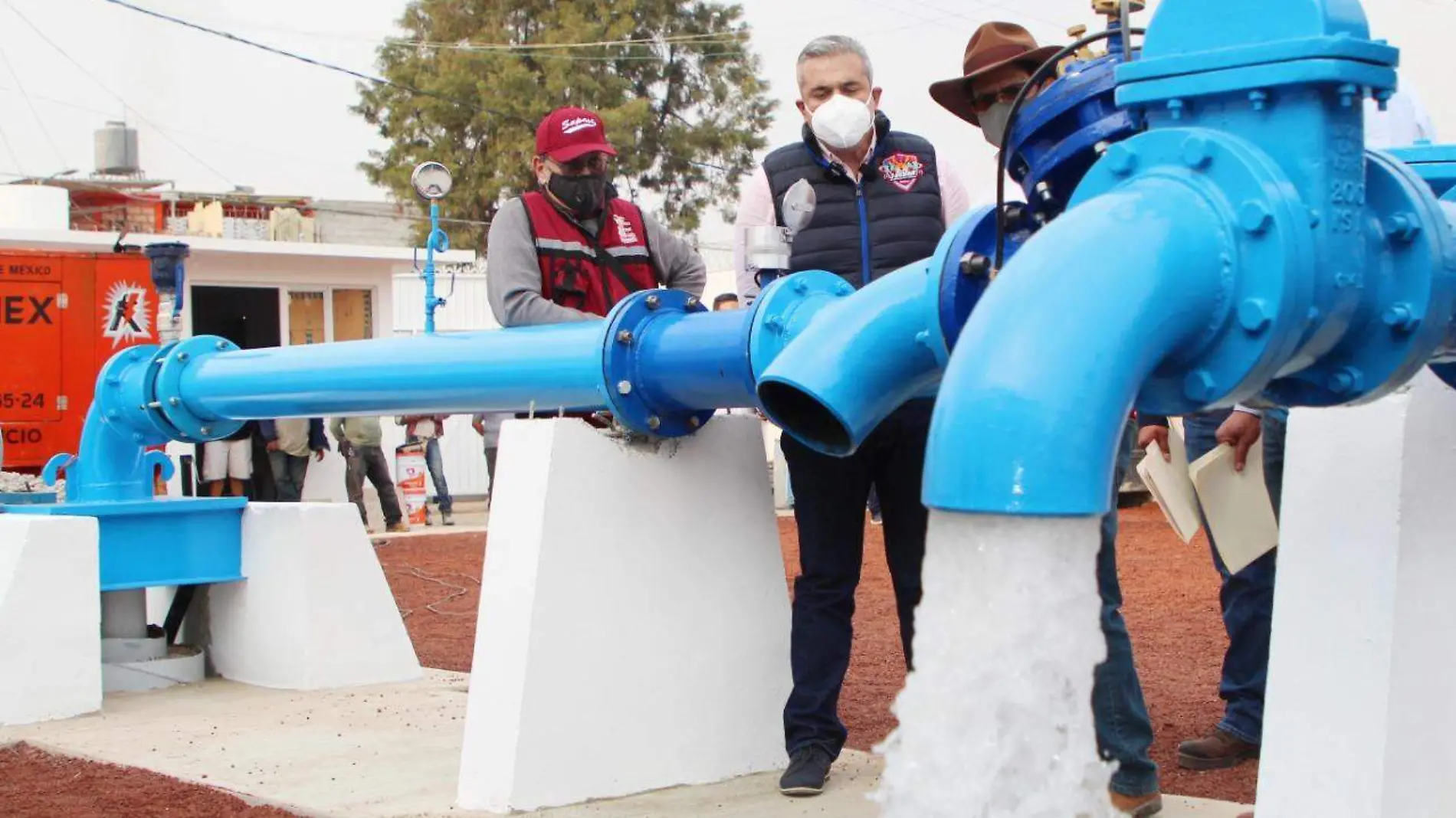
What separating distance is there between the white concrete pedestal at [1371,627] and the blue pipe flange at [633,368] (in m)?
1.81

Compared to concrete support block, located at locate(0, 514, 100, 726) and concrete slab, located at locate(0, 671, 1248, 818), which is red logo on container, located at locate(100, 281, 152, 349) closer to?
concrete support block, located at locate(0, 514, 100, 726)

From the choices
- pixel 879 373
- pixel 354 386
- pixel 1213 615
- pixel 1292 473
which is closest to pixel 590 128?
pixel 354 386

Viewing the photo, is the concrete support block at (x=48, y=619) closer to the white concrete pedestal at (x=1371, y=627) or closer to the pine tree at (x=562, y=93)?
the white concrete pedestal at (x=1371, y=627)

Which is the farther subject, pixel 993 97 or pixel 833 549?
pixel 833 549

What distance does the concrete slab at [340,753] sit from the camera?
4.25 m

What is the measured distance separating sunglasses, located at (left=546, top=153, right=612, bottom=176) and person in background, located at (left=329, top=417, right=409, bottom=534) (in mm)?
10930

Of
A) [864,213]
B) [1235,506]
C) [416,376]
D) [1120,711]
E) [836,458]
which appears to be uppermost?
[864,213]

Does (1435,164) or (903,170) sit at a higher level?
(903,170)

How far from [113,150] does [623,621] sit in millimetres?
33223

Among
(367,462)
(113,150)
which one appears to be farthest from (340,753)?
(113,150)

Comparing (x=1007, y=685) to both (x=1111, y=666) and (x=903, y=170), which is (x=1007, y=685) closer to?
(x=1111, y=666)

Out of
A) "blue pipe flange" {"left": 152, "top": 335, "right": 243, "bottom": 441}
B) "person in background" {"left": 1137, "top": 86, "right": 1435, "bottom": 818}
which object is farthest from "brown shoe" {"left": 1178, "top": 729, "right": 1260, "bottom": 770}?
"blue pipe flange" {"left": 152, "top": 335, "right": 243, "bottom": 441}

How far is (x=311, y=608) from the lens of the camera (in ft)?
21.0

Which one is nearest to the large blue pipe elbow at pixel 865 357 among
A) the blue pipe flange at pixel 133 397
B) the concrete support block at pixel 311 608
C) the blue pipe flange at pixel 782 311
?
the blue pipe flange at pixel 782 311
